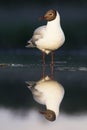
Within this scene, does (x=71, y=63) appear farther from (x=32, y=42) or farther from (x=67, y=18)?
(x=67, y=18)

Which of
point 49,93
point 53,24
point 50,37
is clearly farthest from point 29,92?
point 53,24

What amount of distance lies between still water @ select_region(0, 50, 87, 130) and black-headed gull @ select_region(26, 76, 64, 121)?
5 cm

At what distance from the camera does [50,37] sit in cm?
788

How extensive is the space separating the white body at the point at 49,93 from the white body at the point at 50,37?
3.76 feet

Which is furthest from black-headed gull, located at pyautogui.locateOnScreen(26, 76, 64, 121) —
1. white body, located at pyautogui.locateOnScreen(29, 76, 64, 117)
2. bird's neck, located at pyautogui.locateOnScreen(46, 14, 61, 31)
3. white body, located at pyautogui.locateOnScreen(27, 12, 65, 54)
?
bird's neck, located at pyautogui.locateOnScreen(46, 14, 61, 31)

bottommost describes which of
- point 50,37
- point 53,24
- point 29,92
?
point 29,92

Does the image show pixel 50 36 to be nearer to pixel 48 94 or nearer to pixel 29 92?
pixel 29 92

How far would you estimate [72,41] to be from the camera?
397 inches

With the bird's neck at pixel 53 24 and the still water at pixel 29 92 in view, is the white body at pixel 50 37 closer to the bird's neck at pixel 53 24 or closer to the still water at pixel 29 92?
the bird's neck at pixel 53 24

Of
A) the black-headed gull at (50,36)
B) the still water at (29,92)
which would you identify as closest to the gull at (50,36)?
the black-headed gull at (50,36)

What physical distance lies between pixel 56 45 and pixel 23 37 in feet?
7.65

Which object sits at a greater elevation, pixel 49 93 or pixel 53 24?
pixel 53 24

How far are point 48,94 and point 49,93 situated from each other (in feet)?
0.17

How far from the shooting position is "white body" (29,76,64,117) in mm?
5348
